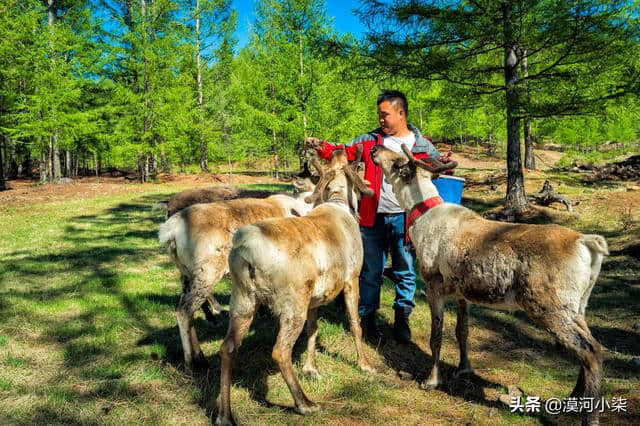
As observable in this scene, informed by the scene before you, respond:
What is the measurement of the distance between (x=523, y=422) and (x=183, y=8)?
33.7 metres

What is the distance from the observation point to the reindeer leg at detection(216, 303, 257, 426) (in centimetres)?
340

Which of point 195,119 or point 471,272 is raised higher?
point 195,119

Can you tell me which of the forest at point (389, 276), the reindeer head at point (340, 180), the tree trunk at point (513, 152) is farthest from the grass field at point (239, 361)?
the tree trunk at point (513, 152)

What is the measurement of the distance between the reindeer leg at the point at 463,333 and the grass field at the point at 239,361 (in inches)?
5.2

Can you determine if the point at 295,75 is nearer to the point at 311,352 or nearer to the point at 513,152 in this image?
the point at 513,152

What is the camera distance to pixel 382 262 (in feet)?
17.4

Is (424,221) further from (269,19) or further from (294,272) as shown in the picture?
(269,19)

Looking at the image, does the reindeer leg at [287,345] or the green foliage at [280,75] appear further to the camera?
the green foliage at [280,75]

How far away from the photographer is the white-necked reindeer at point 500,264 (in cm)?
323

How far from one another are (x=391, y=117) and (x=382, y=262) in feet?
Answer: 5.88

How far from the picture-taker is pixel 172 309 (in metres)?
6.33

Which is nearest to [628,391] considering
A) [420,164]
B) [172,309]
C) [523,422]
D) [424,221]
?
[523,422]

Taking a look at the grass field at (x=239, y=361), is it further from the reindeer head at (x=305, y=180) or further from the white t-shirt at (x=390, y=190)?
the reindeer head at (x=305, y=180)

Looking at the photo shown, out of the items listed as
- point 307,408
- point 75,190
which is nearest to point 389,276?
point 307,408
